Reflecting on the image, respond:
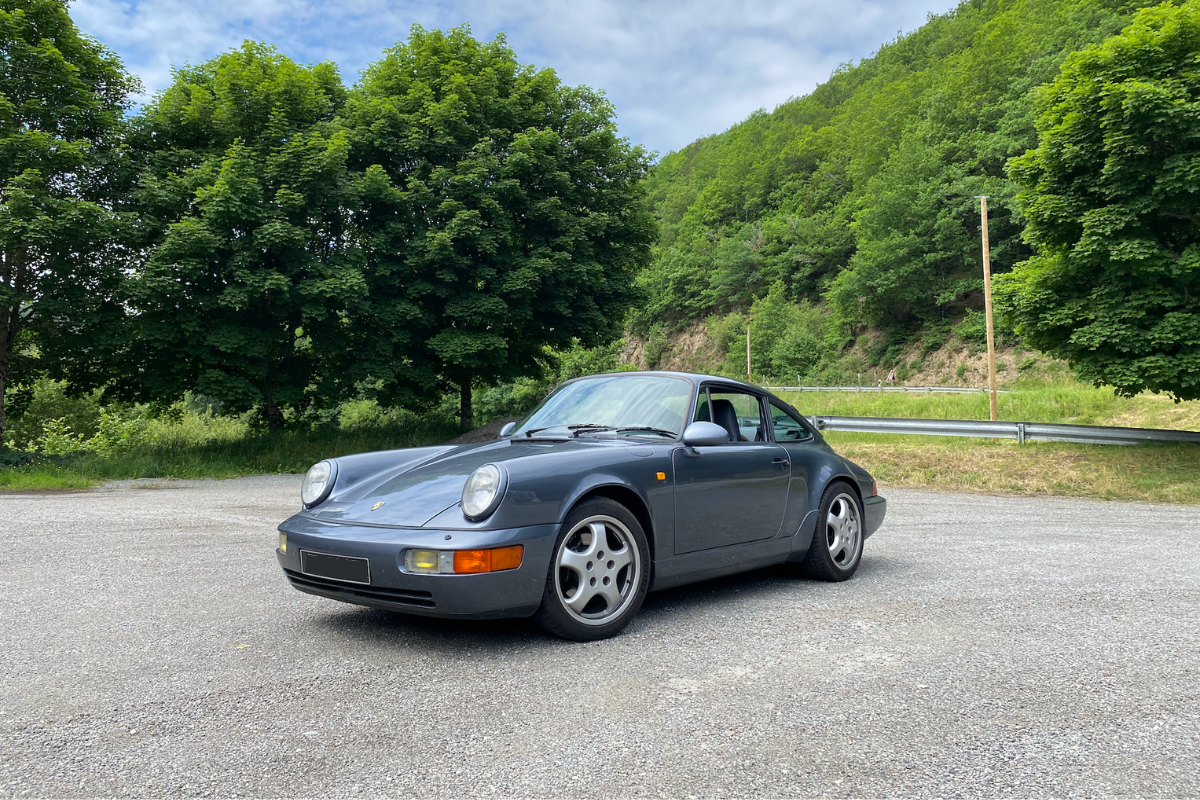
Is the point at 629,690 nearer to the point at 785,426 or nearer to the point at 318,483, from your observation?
the point at 318,483

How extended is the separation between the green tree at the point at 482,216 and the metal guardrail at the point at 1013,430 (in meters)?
7.85

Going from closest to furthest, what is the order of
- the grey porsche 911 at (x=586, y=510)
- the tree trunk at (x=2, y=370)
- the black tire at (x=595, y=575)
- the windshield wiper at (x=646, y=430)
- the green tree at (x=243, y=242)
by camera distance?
the grey porsche 911 at (x=586, y=510) < the black tire at (x=595, y=575) < the windshield wiper at (x=646, y=430) < the tree trunk at (x=2, y=370) < the green tree at (x=243, y=242)

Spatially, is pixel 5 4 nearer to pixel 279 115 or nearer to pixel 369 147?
pixel 279 115

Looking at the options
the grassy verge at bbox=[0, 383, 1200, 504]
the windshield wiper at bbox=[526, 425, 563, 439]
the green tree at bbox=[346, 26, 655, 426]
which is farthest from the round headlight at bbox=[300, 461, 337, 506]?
the green tree at bbox=[346, 26, 655, 426]

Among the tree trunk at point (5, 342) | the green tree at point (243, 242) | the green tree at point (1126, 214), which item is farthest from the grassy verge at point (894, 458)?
the tree trunk at point (5, 342)

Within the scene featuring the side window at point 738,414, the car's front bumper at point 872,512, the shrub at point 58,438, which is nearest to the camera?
the side window at point 738,414

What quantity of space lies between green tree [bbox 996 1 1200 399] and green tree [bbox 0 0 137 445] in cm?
1783

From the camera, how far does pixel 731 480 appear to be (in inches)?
190

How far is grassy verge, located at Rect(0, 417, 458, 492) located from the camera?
1346 centimetres

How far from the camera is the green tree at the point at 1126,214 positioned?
1277 cm

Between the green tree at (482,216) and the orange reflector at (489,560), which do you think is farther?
the green tree at (482,216)

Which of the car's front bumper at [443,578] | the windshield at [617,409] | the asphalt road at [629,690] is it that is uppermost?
the windshield at [617,409]

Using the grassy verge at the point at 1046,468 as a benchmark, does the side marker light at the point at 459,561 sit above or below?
above

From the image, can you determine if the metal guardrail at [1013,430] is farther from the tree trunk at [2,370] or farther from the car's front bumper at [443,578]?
the tree trunk at [2,370]
